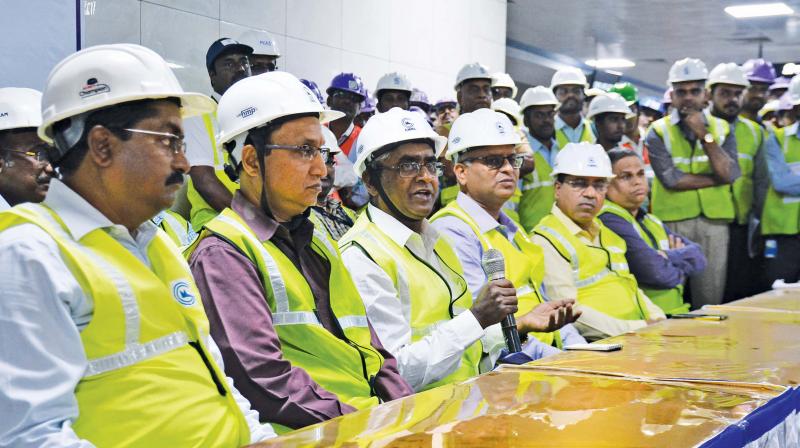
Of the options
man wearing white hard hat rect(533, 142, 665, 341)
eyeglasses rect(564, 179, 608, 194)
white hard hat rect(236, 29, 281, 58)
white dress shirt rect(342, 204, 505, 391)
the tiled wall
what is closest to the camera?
white dress shirt rect(342, 204, 505, 391)

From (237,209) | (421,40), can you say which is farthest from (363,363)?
(421,40)

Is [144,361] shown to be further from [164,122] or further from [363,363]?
[363,363]

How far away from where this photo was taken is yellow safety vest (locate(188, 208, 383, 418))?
7.44 feet

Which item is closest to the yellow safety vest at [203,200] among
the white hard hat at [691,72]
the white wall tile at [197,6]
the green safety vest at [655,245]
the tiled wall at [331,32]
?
the tiled wall at [331,32]

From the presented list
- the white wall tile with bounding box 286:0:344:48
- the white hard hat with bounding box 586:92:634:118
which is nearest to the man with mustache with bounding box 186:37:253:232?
the white wall tile with bounding box 286:0:344:48

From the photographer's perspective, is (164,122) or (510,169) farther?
(510,169)

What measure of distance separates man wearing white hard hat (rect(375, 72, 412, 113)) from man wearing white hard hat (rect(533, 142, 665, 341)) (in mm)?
2211

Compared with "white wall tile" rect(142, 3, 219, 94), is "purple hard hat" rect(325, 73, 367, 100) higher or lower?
lower

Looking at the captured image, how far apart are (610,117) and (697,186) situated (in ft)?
2.55

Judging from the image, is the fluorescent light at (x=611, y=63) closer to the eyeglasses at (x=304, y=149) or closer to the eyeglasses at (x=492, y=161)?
the eyeglasses at (x=492, y=161)

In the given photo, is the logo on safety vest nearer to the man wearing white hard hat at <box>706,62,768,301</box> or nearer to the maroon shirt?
the maroon shirt

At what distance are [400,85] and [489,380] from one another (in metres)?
4.60

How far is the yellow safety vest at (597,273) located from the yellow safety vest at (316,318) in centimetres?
189

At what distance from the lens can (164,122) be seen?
1.92m
